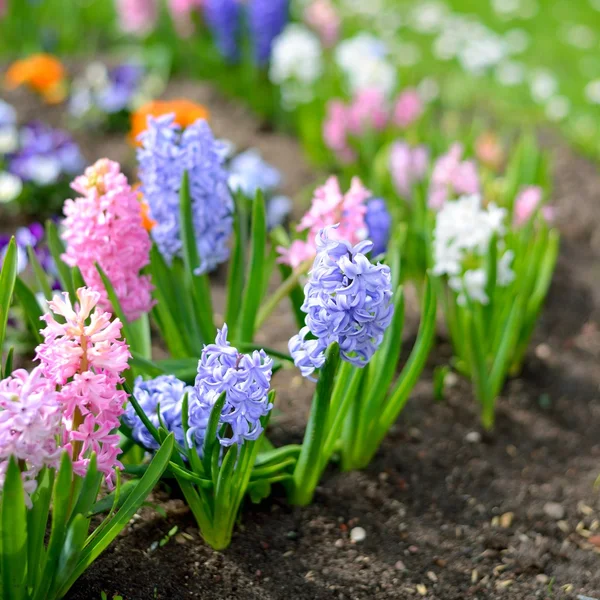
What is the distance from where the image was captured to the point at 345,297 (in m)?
1.53

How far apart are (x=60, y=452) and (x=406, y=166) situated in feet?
6.93

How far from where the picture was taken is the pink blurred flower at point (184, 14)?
4898 mm

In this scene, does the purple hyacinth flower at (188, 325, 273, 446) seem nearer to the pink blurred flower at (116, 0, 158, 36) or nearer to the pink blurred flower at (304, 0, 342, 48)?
the pink blurred flower at (304, 0, 342, 48)

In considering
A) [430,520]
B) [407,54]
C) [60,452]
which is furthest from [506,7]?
[60,452]

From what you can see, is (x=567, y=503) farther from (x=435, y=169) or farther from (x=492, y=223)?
(x=435, y=169)

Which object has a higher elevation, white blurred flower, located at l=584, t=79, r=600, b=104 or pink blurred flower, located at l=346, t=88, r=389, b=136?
pink blurred flower, located at l=346, t=88, r=389, b=136

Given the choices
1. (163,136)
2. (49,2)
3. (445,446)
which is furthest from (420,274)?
(49,2)

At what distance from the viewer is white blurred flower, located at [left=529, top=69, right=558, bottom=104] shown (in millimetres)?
5242

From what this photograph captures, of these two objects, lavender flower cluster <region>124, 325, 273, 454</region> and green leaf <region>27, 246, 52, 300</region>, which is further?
green leaf <region>27, 246, 52, 300</region>

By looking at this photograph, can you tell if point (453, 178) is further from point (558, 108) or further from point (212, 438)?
point (558, 108)

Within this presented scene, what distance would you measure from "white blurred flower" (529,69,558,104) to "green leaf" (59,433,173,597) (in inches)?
170

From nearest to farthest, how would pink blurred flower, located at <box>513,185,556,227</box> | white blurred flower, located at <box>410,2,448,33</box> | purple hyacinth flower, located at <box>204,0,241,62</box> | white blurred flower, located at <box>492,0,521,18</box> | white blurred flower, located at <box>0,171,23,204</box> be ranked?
pink blurred flower, located at <box>513,185,556,227</box> < white blurred flower, located at <box>0,171,23,204</box> < purple hyacinth flower, located at <box>204,0,241,62</box> < white blurred flower, located at <box>410,2,448,33</box> < white blurred flower, located at <box>492,0,521,18</box>

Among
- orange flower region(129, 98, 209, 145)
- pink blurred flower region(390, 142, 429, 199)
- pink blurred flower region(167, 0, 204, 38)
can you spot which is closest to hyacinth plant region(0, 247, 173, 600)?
pink blurred flower region(390, 142, 429, 199)

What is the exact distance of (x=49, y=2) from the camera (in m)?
5.44
